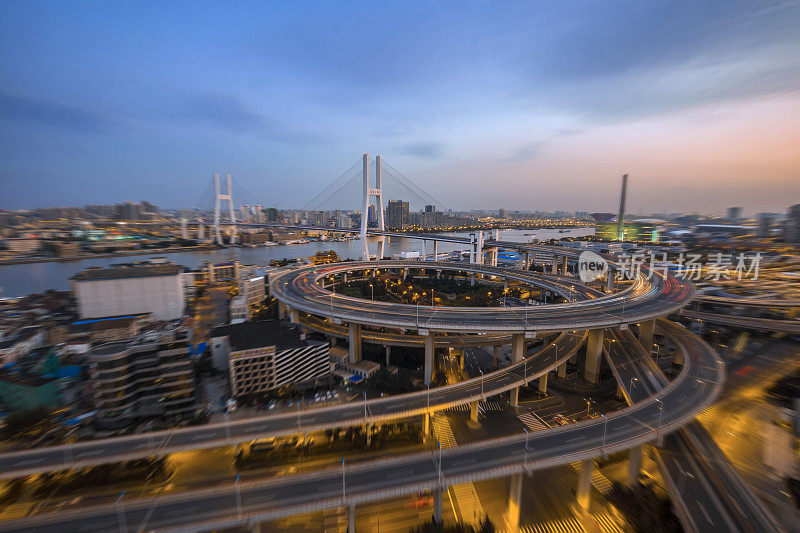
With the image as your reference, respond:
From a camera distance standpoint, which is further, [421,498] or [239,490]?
[421,498]

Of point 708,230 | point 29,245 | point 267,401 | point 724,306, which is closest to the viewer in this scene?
point 267,401

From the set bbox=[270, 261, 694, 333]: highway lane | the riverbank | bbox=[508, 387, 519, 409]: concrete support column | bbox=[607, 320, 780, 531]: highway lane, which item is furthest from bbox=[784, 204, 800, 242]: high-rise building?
the riverbank

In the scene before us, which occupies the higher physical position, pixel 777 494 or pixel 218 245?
pixel 218 245

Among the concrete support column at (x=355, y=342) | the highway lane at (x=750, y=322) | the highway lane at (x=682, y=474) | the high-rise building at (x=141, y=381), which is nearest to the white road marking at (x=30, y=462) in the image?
the high-rise building at (x=141, y=381)

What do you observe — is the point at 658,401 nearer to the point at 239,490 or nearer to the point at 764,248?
the point at 239,490

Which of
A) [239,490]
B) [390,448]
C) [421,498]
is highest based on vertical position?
[239,490]

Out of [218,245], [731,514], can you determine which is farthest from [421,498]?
[218,245]
